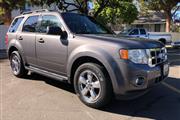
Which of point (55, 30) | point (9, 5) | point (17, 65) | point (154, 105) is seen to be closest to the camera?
point (154, 105)

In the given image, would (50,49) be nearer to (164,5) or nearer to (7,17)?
(7,17)

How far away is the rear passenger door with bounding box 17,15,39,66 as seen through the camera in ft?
24.0

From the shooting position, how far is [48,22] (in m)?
7.04

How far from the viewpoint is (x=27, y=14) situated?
810 centimetres

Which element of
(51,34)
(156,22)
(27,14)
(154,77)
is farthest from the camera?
(156,22)

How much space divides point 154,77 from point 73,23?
2.29 m

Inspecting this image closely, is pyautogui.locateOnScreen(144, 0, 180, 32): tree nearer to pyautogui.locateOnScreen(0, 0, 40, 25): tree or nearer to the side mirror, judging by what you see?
pyautogui.locateOnScreen(0, 0, 40, 25): tree

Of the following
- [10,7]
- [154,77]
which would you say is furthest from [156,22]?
[154,77]

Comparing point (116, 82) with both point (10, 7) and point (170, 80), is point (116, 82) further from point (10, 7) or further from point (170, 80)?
point (10, 7)

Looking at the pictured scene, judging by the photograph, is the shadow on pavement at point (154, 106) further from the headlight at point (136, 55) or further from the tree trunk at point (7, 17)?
the tree trunk at point (7, 17)

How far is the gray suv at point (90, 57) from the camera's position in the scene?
5246mm

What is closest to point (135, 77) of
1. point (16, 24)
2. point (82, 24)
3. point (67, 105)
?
point (67, 105)

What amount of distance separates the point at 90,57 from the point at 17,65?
10.8 feet

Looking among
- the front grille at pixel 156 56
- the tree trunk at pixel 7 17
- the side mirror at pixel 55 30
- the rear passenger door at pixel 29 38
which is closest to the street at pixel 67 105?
the rear passenger door at pixel 29 38
